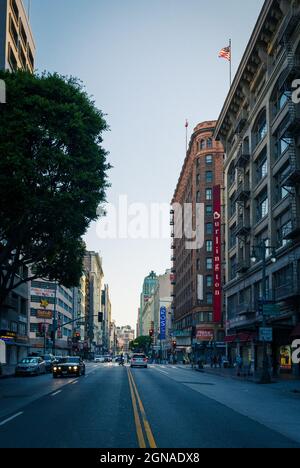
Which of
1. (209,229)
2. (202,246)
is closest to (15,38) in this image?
(209,229)

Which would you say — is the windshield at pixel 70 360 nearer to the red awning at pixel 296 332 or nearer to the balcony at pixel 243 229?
the red awning at pixel 296 332

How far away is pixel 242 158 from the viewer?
5897cm

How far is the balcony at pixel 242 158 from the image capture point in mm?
58888

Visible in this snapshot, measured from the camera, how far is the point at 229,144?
71250 mm

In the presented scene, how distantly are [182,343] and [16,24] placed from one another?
2926 inches

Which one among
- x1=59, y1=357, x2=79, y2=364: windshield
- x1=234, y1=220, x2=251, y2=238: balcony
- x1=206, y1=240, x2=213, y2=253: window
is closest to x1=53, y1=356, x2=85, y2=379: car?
x1=59, y1=357, x2=79, y2=364: windshield

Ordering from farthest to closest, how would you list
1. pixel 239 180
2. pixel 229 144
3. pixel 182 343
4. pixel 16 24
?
1. pixel 182 343
2. pixel 229 144
3. pixel 239 180
4. pixel 16 24

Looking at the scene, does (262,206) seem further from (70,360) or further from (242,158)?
(70,360)

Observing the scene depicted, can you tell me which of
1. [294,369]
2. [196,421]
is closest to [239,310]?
[294,369]

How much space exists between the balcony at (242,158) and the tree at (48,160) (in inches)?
1084

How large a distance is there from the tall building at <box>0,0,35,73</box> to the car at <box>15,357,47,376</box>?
2429cm

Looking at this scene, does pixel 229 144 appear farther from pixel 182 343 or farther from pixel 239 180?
pixel 182 343

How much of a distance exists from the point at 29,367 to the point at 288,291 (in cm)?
2105

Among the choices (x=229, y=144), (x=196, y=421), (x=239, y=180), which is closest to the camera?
(x=196, y=421)
